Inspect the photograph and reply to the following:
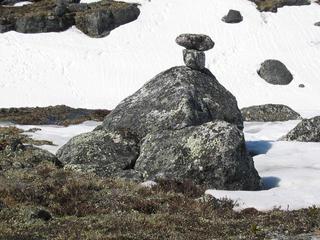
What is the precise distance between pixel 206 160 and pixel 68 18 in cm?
5265

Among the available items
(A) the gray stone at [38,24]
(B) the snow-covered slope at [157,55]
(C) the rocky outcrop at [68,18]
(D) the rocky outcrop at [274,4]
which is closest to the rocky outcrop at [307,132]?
(B) the snow-covered slope at [157,55]

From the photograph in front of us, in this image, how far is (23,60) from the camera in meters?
59.4

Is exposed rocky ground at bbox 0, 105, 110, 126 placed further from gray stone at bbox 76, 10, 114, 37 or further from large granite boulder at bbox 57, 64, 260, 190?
gray stone at bbox 76, 10, 114, 37

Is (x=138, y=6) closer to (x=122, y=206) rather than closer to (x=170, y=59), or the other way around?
(x=170, y=59)

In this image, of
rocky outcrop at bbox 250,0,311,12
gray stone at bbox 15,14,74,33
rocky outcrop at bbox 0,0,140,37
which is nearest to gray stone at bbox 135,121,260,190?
rocky outcrop at bbox 0,0,140,37

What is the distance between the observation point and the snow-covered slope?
54.3 meters

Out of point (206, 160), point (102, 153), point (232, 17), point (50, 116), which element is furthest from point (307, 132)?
point (232, 17)

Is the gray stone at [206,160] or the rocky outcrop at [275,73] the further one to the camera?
the rocky outcrop at [275,73]

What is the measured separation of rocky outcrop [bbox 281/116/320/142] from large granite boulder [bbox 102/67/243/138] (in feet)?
10.0

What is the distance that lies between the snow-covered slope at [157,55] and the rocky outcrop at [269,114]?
12.7 meters

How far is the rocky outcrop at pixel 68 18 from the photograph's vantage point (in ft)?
211

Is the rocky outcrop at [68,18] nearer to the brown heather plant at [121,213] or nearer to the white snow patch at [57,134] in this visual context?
the white snow patch at [57,134]

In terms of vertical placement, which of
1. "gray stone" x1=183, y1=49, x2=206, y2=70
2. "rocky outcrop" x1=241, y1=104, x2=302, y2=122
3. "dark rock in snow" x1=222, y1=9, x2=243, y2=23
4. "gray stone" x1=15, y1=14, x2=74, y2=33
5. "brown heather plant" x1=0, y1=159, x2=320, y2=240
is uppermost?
"dark rock in snow" x1=222, y1=9, x2=243, y2=23

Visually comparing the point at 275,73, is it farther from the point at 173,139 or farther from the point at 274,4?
the point at 173,139
